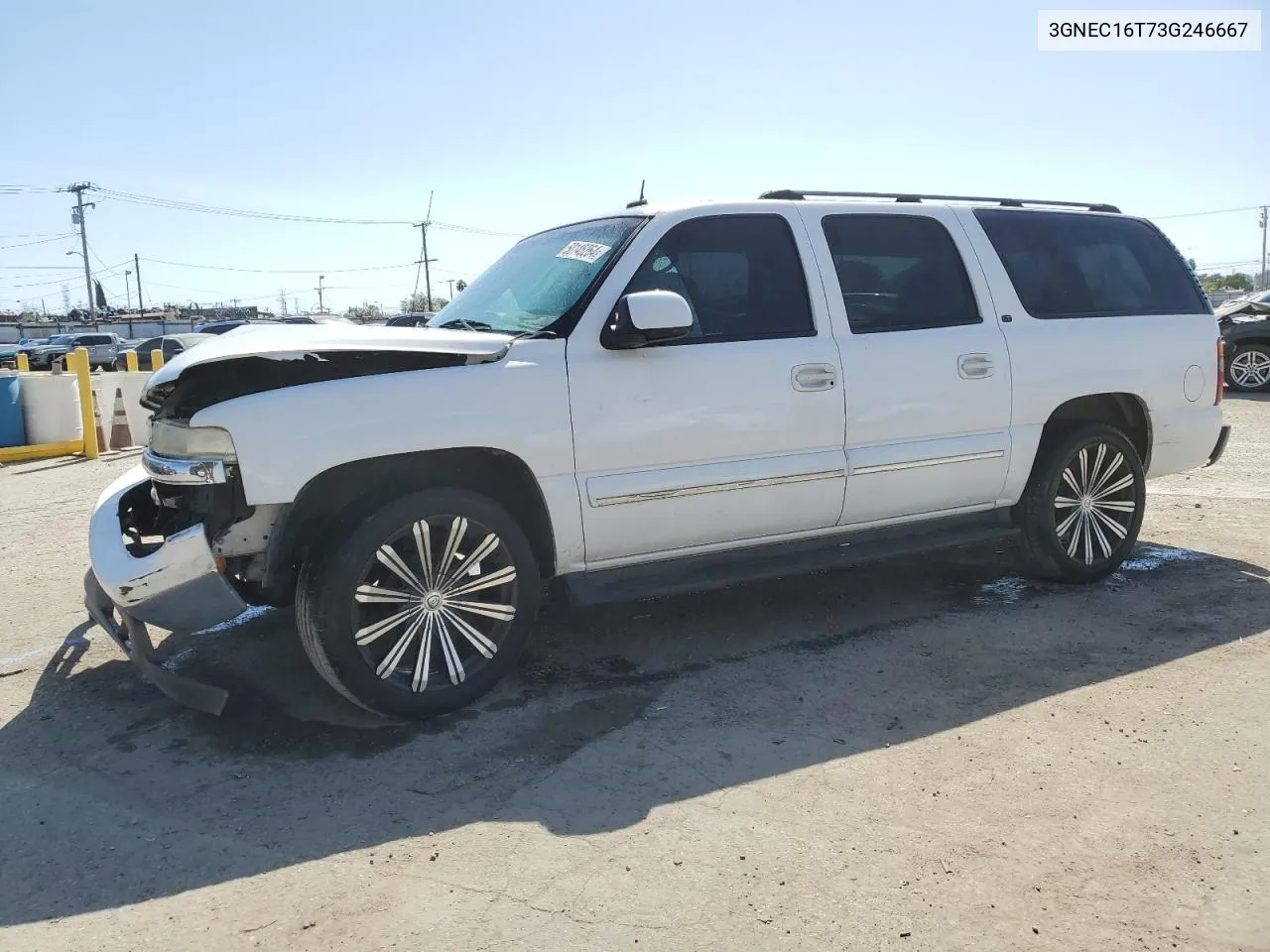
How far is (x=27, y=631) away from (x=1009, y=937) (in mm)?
4650

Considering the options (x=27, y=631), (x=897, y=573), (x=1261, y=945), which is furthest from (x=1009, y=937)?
(x=27, y=631)

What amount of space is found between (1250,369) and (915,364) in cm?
1312

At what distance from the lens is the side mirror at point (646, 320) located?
368 centimetres

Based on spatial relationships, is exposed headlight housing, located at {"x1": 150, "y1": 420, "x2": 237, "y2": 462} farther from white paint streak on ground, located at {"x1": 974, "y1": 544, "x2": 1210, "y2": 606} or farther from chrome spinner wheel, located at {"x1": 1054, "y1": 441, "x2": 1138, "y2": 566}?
chrome spinner wheel, located at {"x1": 1054, "y1": 441, "x2": 1138, "y2": 566}

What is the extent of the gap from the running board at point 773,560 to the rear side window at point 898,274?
1.00 m

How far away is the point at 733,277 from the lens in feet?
14.0

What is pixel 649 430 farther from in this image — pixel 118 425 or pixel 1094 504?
pixel 118 425

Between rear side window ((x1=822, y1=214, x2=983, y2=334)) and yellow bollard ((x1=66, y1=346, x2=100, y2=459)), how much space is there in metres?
9.32

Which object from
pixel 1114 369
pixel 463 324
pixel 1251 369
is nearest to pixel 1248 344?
pixel 1251 369

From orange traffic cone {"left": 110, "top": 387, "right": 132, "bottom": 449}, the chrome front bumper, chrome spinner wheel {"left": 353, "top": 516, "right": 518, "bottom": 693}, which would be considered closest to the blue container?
orange traffic cone {"left": 110, "top": 387, "right": 132, "bottom": 449}

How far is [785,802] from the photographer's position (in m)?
3.06

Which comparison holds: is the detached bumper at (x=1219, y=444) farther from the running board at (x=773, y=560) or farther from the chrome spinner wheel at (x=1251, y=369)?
the chrome spinner wheel at (x=1251, y=369)

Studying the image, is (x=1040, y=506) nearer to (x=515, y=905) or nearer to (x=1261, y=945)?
(x=1261, y=945)

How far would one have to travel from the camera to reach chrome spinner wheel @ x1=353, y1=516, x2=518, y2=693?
3.58 meters
